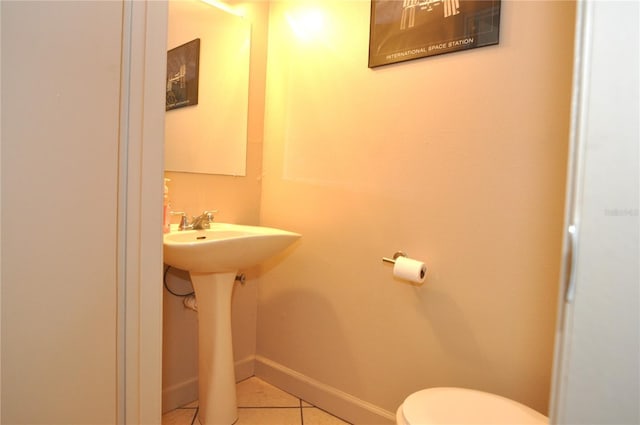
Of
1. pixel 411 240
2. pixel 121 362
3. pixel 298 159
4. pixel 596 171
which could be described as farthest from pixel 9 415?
pixel 298 159

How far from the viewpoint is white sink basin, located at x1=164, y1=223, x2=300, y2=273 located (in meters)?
1.20

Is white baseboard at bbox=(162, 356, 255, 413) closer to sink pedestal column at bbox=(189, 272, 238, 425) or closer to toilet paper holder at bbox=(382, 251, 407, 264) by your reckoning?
sink pedestal column at bbox=(189, 272, 238, 425)

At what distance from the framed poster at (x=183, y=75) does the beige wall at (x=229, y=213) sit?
0.13 metres

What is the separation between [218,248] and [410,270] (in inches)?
27.6

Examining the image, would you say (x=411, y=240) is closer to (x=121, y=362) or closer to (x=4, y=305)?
(x=121, y=362)

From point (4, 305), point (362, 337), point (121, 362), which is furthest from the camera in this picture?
point (362, 337)

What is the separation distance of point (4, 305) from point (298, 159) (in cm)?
138

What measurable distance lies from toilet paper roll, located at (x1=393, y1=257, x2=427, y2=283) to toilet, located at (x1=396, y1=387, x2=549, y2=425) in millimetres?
381

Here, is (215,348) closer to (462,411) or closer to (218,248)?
(218,248)

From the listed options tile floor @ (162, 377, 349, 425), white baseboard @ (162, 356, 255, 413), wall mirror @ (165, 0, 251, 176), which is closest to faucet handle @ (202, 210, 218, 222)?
wall mirror @ (165, 0, 251, 176)

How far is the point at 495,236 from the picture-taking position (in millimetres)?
1243

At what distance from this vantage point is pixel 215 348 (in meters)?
1.51

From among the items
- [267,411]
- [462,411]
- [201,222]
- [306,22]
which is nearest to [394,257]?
[462,411]

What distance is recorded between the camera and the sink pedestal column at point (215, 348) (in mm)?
1475
